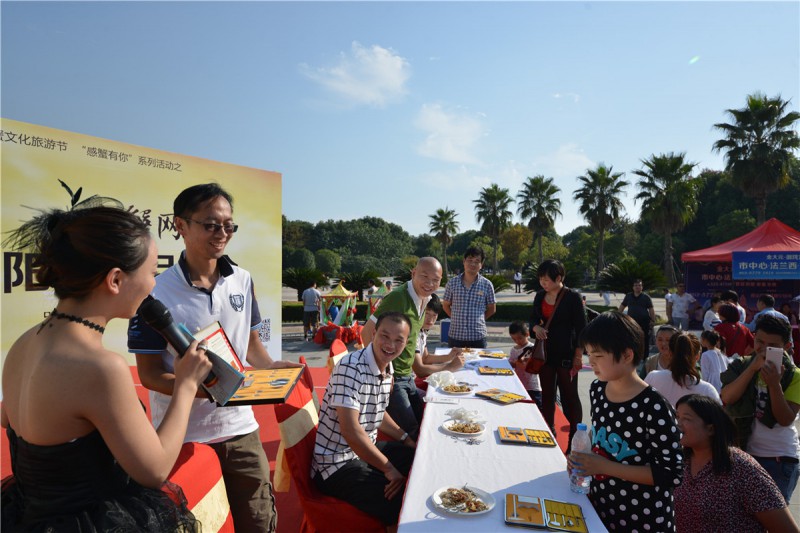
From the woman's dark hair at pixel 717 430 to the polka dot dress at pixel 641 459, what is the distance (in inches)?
13.1

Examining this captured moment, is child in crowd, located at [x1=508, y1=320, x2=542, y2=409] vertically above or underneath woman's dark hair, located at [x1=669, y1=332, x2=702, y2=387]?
underneath

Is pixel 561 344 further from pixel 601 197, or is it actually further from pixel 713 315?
pixel 601 197

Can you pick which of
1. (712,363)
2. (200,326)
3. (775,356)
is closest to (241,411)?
(200,326)

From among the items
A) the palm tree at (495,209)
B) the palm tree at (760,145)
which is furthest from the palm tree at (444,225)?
the palm tree at (760,145)

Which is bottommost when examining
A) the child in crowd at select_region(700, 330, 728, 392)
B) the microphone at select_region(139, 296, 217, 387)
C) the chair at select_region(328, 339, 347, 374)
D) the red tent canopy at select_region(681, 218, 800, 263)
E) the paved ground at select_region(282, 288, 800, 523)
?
the paved ground at select_region(282, 288, 800, 523)

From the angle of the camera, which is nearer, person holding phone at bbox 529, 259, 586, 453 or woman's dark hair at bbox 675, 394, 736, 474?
woman's dark hair at bbox 675, 394, 736, 474

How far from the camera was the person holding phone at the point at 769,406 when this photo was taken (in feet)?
9.27

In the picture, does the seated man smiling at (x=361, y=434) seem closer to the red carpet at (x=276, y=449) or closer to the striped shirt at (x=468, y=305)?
the red carpet at (x=276, y=449)

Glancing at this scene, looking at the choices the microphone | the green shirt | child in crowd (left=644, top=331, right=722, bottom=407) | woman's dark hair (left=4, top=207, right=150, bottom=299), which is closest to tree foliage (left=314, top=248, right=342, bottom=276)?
the green shirt

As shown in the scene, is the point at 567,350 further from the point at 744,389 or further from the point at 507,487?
the point at 507,487

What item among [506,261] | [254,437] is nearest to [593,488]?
[254,437]

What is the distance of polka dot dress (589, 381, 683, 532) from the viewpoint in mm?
1823

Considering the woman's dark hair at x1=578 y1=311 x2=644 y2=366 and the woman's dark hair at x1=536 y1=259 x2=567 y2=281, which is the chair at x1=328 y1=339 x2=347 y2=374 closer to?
the woman's dark hair at x1=578 y1=311 x2=644 y2=366

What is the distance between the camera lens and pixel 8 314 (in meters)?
5.21
